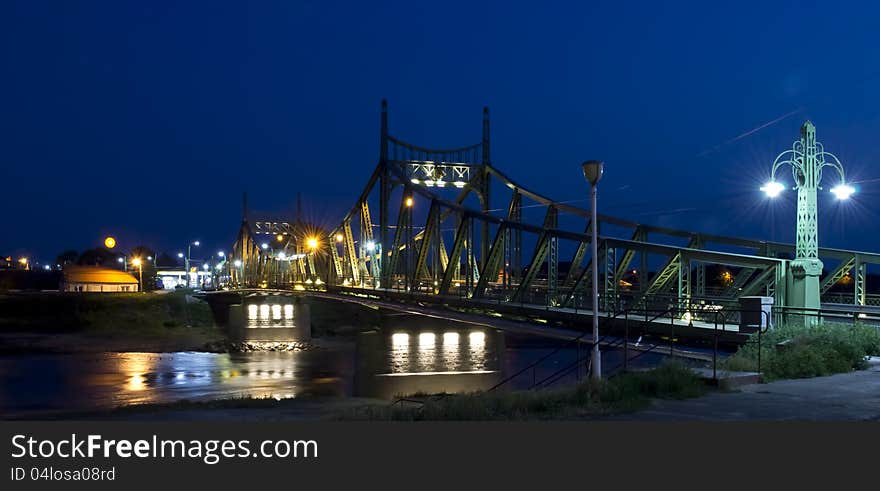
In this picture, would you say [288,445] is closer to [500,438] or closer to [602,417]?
[500,438]

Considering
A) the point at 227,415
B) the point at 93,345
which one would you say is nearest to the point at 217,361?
the point at 93,345

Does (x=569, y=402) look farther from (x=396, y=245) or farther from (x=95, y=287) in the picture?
(x=95, y=287)

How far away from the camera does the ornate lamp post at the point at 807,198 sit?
1827 cm

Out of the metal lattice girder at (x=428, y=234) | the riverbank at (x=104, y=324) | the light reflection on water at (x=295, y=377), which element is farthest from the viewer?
the riverbank at (x=104, y=324)

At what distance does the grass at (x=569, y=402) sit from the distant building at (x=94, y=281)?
109127 millimetres

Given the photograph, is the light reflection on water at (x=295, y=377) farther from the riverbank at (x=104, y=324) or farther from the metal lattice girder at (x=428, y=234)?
the riverbank at (x=104, y=324)

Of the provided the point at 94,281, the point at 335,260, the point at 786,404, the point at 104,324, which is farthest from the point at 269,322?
the point at 786,404

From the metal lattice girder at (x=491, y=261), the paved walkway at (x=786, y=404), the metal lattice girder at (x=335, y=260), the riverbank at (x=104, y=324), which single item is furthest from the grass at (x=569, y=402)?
the riverbank at (x=104, y=324)

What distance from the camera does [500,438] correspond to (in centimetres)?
877

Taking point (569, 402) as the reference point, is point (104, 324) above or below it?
below

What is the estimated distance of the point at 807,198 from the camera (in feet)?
59.9

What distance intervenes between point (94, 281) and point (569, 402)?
368 ft

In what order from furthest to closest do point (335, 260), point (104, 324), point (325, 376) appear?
point (104, 324) < point (335, 260) < point (325, 376)

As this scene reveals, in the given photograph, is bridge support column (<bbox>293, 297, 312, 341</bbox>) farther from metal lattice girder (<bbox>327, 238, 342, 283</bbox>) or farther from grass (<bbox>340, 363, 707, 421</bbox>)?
grass (<bbox>340, 363, 707, 421</bbox>)
